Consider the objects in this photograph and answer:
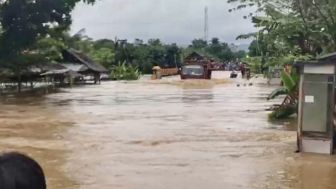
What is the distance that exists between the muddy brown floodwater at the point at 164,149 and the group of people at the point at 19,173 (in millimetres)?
7186

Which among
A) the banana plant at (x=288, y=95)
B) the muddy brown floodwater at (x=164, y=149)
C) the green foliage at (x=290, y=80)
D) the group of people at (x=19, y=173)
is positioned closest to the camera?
the group of people at (x=19, y=173)

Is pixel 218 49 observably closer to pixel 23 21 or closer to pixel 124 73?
pixel 124 73

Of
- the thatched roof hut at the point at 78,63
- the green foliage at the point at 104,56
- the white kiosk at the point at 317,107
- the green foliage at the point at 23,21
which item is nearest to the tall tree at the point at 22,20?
the green foliage at the point at 23,21

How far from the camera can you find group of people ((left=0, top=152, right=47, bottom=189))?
1.90 metres

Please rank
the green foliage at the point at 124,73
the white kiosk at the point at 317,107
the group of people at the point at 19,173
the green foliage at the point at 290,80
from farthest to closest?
the green foliage at the point at 124,73
the green foliage at the point at 290,80
the white kiosk at the point at 317,107
the group of people at the point at 19,173

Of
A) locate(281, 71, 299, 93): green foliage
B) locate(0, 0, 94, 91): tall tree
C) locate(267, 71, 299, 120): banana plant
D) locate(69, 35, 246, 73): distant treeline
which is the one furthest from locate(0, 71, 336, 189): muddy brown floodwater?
locate(69, 35, 246, 73): distant treeline

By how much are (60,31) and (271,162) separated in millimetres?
33972

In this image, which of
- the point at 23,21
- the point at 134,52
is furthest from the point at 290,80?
the point at 134,52

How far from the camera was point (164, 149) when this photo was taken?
13094mm

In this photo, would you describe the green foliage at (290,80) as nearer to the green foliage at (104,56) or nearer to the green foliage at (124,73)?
the green foliage at (124,73)

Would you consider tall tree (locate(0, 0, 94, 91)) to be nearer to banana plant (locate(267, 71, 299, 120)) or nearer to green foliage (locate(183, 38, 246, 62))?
banana plant (locate(267, 71, 299, 120))

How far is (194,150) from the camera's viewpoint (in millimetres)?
12930

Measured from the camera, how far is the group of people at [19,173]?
190cm

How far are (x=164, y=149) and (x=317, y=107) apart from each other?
130 inches
